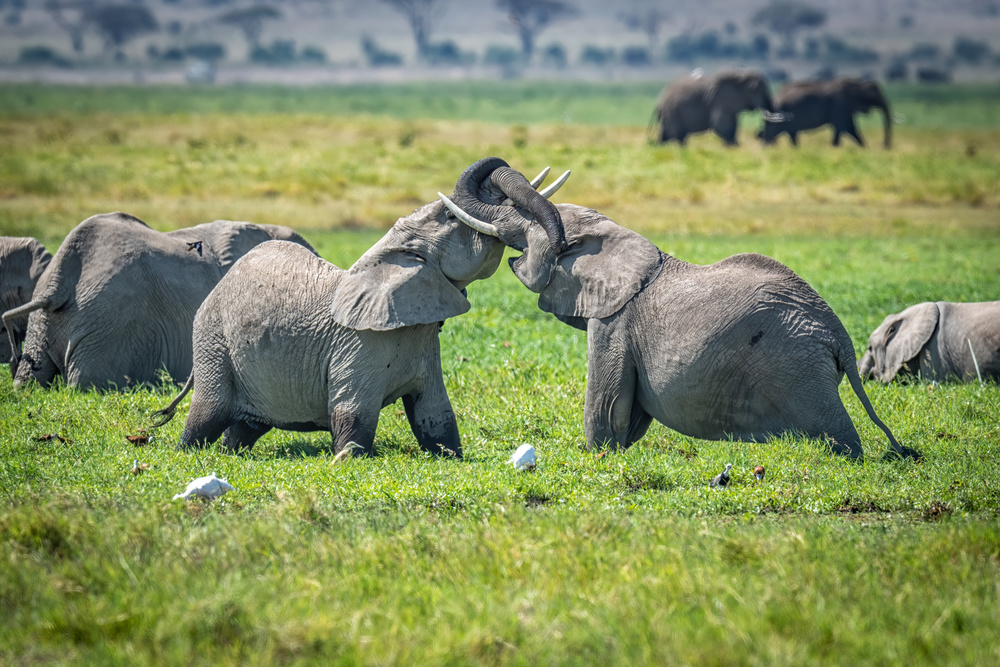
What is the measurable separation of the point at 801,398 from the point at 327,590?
3774mm

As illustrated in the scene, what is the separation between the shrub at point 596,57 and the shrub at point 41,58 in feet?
272

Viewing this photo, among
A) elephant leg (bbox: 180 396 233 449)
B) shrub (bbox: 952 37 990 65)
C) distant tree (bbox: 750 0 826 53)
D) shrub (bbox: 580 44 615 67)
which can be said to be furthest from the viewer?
shrub (bbox: 580 44 615 67)

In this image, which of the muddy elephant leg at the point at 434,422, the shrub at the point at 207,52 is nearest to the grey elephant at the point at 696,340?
the muddy elephant leg at the point at 434,422

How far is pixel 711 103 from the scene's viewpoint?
44.8 meters

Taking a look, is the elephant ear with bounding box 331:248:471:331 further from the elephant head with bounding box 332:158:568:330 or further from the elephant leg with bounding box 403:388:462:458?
the elephant leg with bounding box 403:388:462:458

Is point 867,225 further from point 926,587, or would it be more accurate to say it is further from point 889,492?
point 926,587

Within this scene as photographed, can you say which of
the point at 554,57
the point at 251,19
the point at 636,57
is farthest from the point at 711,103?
the point at 251,19

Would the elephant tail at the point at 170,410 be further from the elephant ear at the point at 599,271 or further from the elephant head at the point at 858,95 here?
the elephant head at the point at 858,95

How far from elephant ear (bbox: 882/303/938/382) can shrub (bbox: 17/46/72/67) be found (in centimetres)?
16340

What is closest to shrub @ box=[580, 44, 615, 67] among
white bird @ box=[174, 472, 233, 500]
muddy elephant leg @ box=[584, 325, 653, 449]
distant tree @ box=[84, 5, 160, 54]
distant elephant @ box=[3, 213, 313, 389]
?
distant tree @ box=[84, 5, 160, 54]

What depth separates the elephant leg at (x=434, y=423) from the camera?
26.4ft

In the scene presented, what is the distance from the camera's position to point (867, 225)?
25.1 meters

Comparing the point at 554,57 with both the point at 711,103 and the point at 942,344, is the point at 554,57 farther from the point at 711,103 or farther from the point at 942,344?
the point at 942,344

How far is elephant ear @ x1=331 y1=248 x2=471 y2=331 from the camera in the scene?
298 inches
